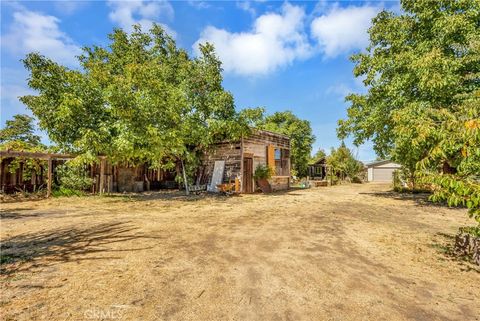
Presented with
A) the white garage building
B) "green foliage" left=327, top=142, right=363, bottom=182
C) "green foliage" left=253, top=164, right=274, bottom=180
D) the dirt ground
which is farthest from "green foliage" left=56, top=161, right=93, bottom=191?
the white garage building

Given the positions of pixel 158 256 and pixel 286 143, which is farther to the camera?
pixel 286 143

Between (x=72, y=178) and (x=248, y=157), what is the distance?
10186mm

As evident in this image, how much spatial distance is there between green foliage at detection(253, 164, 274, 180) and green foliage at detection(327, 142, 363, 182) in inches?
668

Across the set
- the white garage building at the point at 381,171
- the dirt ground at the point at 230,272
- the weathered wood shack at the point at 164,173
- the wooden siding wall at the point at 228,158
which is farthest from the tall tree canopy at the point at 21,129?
the white garage building at the point at 381,171

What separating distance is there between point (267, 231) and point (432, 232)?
4383mm

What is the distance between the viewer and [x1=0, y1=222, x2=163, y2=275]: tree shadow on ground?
422cm

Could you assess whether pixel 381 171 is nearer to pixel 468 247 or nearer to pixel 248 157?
pixel 248 157

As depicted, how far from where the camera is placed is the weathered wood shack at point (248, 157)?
15.9 meters

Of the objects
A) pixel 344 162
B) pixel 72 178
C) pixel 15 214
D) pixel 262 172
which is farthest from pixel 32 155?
pixel 344 162

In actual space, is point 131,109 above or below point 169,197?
above

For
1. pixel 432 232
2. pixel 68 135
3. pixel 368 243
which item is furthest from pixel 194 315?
pixel 68 135

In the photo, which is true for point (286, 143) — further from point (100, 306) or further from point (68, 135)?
point (100, 306)

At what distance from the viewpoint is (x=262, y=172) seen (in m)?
16.8

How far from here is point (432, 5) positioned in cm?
1286
